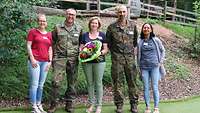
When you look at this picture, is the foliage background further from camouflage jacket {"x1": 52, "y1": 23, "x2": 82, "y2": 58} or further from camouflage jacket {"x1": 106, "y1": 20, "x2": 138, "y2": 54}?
camouflage jacket {"x1": 106, "y1": 20, "x2": 138, "y2": 54}

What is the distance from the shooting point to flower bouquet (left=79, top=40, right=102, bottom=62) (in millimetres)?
8234

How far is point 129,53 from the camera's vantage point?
8508 millimetres

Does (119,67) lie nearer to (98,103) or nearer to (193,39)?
(98,103)

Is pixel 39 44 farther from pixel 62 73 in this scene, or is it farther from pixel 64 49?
pixel 62 73

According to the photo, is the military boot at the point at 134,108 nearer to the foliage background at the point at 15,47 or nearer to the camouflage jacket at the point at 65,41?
the foliage background at the point at 15,47

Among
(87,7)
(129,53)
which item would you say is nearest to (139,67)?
(129,53)

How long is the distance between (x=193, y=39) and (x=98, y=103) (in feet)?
28.8

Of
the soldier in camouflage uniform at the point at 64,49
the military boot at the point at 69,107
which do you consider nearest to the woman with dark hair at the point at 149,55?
the soldier in camouflage uniform at the point at 64,49

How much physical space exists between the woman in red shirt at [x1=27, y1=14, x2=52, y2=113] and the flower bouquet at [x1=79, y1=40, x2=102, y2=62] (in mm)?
643

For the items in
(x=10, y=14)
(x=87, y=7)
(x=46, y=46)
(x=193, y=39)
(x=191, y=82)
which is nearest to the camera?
(x=46, y=46)

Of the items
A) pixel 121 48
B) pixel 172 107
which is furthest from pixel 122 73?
pixel 172 107

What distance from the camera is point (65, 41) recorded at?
826 cm

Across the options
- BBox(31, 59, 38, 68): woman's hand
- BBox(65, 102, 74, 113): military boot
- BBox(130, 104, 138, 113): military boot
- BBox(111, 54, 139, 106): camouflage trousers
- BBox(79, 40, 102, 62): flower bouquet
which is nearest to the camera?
BBox(31, 59, 38, 68): woman's hand

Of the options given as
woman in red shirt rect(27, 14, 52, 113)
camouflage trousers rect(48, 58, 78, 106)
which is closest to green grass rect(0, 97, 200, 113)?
camouflage trousers rect(48, 58, 78, 106)
